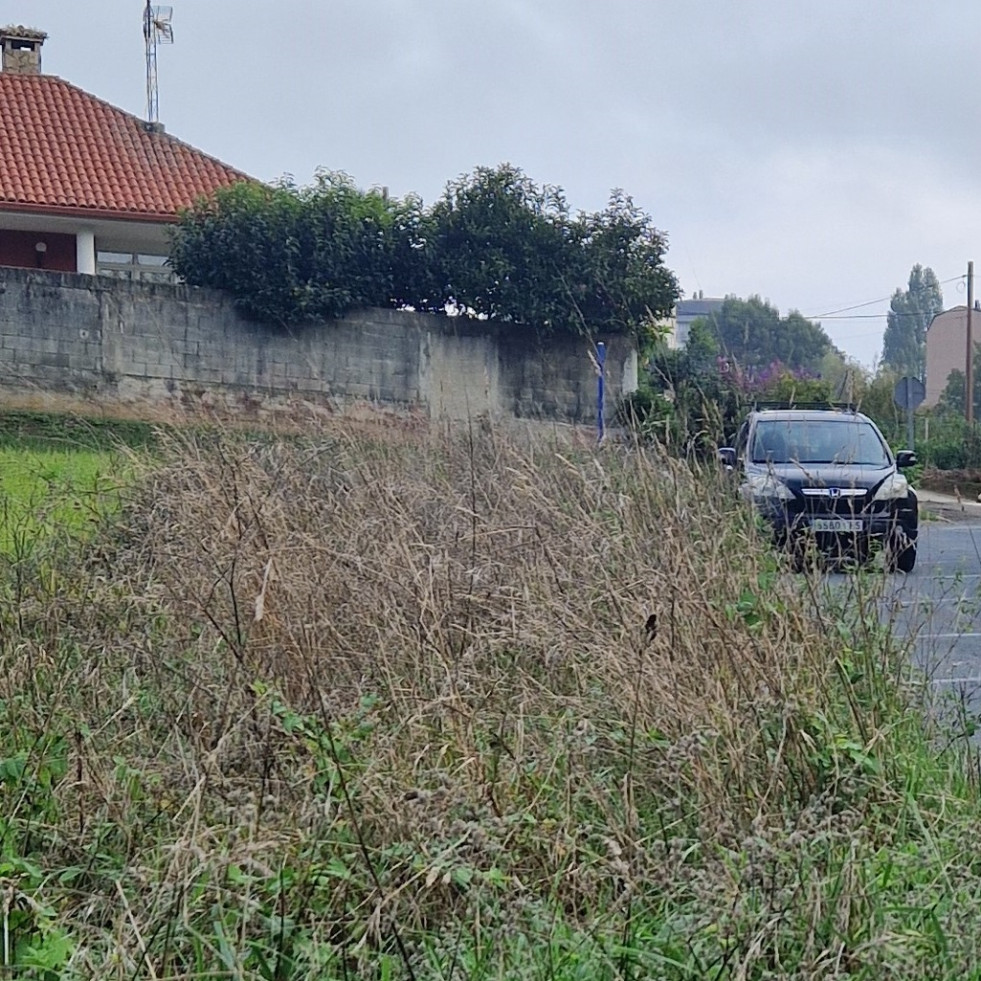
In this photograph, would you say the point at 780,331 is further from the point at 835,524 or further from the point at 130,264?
the point at 835,524

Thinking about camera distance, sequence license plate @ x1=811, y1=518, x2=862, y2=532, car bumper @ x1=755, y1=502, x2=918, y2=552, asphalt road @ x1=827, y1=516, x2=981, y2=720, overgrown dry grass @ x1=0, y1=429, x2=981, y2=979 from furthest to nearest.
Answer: license plate @ x1=811, y1=518, x2=862, y2=532 < car bumper @ x1=755, y1=502, x2=918, y2=552 < asphalt road @ x1=827, y1=516, x2=981, y2=720 < overgrown dry grass @ x1=0, y1=429, x2=981, y2=979

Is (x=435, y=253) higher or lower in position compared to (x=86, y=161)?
lower

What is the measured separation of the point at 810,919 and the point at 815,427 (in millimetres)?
9009

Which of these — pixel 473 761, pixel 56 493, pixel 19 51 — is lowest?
pixel 473 761

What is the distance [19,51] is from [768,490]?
83.4ft

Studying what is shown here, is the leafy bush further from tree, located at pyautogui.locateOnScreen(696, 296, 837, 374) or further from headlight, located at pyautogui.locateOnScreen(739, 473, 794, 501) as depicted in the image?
headlight, located at pyautogui.locateOnScreen(739, 473, 794, 501)

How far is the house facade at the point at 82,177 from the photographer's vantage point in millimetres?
23391

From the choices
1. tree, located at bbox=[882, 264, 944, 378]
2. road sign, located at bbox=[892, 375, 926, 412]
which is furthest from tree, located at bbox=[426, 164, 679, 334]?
tree, located at bbox=[882, 264, 944, 378]

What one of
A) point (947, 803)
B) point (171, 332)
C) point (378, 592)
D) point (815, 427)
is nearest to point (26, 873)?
point (378, 592)

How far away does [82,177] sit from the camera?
2408cm

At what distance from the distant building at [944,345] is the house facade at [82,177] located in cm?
5383

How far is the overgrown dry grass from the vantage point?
9.65ft

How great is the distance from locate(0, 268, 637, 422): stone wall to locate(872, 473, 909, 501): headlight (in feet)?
20.7

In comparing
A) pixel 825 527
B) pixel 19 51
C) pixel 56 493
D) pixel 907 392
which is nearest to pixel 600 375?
pixel 825 527
